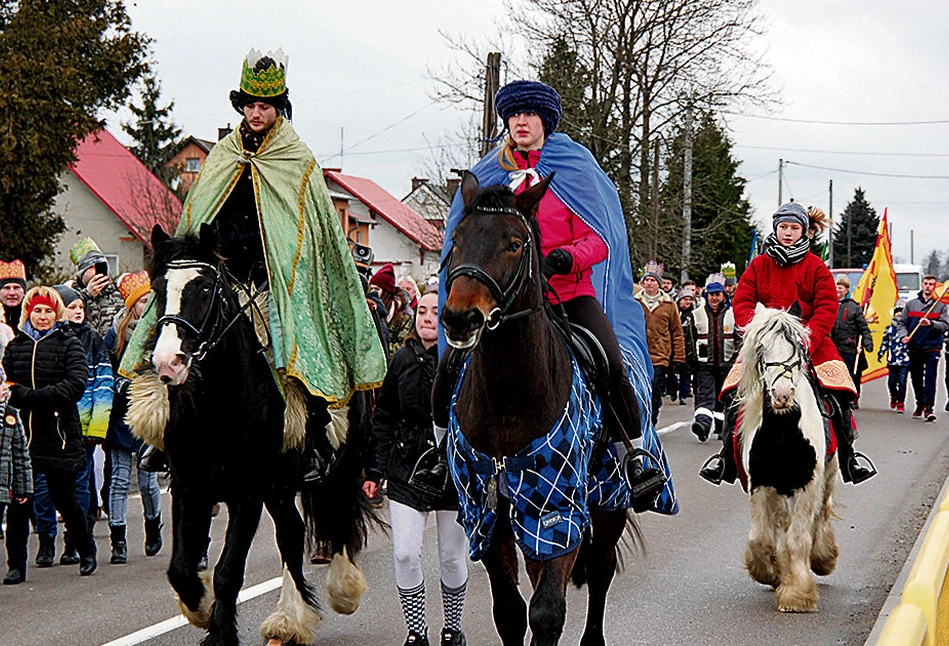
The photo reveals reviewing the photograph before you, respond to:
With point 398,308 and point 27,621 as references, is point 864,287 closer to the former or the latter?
point 398,308

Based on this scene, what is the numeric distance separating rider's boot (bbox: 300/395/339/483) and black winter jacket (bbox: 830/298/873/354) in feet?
39.7

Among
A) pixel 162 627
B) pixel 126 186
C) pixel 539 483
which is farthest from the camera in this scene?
pixel 126 186

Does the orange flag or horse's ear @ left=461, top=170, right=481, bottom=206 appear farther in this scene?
the orange flag

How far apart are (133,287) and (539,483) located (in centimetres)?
529

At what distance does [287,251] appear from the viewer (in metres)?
6.44

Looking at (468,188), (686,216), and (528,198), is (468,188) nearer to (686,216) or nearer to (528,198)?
(528,198)

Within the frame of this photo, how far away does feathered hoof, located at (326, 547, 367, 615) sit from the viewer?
6.91 metres

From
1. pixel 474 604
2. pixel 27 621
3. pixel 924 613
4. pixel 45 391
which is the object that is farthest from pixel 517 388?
pixel 45 391

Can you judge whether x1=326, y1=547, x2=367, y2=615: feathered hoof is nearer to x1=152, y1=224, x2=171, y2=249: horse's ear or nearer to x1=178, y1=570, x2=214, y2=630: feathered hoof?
x1=178, y1=570, x2=214, y2=630: feathered hoof

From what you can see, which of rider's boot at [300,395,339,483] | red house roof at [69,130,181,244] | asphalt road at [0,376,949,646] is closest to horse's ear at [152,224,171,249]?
rider's boot at [300,395,339,483]

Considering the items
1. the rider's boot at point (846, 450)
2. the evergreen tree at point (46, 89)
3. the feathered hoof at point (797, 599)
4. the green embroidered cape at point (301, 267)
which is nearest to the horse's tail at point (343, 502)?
the green embroidered cape at point (301, 267)

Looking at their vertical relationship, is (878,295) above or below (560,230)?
below

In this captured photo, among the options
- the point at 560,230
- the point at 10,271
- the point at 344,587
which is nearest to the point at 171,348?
the point at 560,230

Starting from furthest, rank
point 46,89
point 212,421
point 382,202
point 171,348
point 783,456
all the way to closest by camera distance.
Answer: point 382,202, point 46,89, point 783,456, point 212,421, point 171,348
